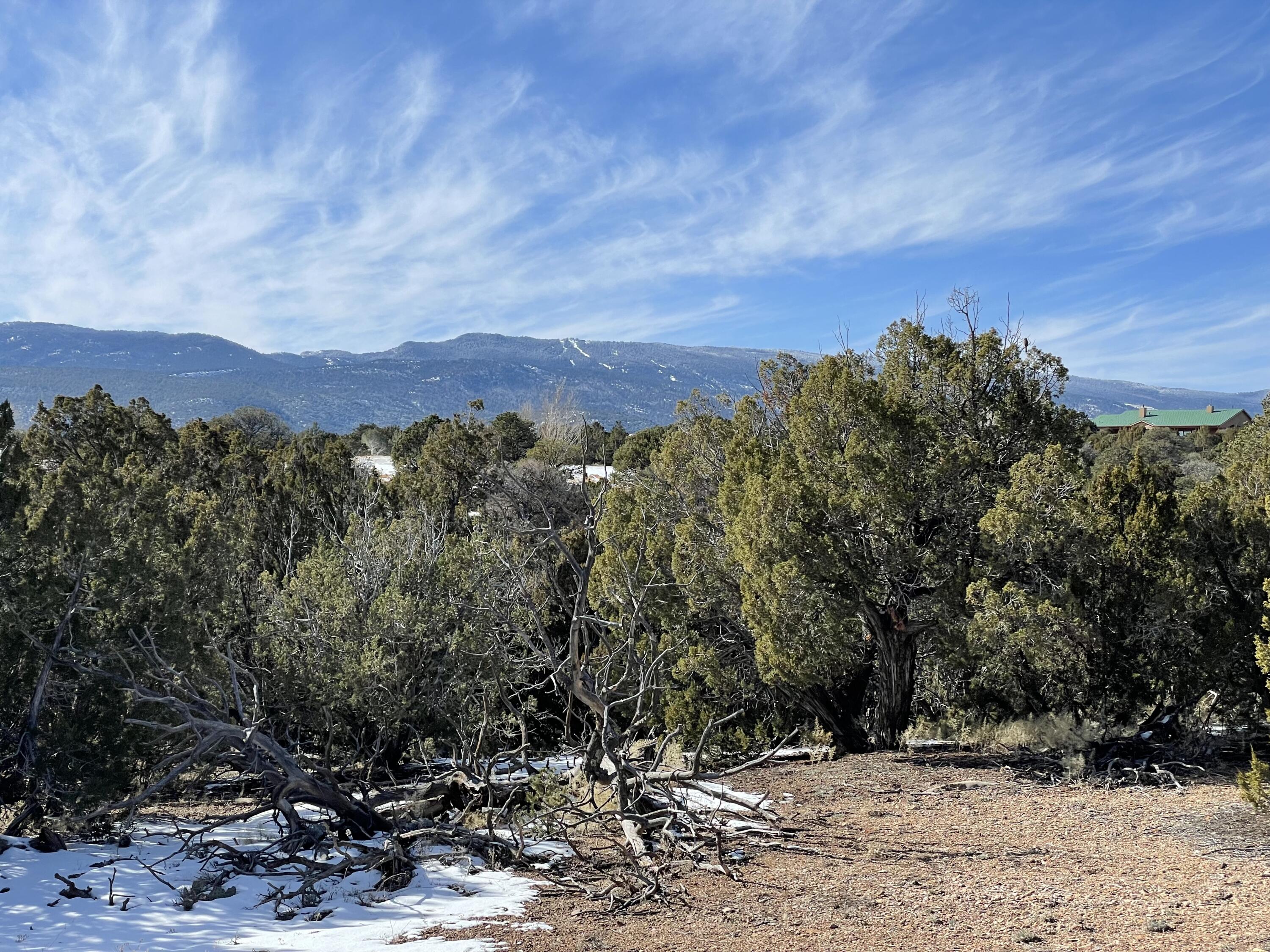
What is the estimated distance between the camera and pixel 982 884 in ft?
19.0

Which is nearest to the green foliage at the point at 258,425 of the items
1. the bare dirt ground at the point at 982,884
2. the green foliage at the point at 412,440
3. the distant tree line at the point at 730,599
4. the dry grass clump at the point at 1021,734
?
the green foliage at the point at 412,440

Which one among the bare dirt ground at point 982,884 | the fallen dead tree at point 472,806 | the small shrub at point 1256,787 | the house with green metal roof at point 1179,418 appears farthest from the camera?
the house with green metal roof at point 1179,418

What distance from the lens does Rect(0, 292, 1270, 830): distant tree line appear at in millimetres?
7699

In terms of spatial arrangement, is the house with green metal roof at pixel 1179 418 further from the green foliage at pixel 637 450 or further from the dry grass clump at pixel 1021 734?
the dry grass clump at pixel 1021 734

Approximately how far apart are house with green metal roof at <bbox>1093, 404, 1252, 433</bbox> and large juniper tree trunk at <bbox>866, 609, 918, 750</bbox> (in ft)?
213

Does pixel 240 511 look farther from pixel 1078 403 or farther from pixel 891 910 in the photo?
pixel 1078 403

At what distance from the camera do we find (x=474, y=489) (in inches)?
850

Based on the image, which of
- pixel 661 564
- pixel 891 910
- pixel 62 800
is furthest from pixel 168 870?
pixel 661 564

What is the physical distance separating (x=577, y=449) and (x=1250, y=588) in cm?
2241

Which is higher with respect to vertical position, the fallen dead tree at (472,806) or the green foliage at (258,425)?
the green foliage at (258,425)

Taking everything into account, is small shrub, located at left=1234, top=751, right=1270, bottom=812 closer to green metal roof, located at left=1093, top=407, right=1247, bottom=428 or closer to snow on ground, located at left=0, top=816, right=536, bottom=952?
snow on ground, located at left=0, top=816, right=536, bottom=952

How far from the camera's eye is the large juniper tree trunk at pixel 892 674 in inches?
415

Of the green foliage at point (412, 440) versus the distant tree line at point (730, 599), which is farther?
the green foliage at point (412, 440)

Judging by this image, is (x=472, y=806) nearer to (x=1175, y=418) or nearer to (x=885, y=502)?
(x=885, y=502)
